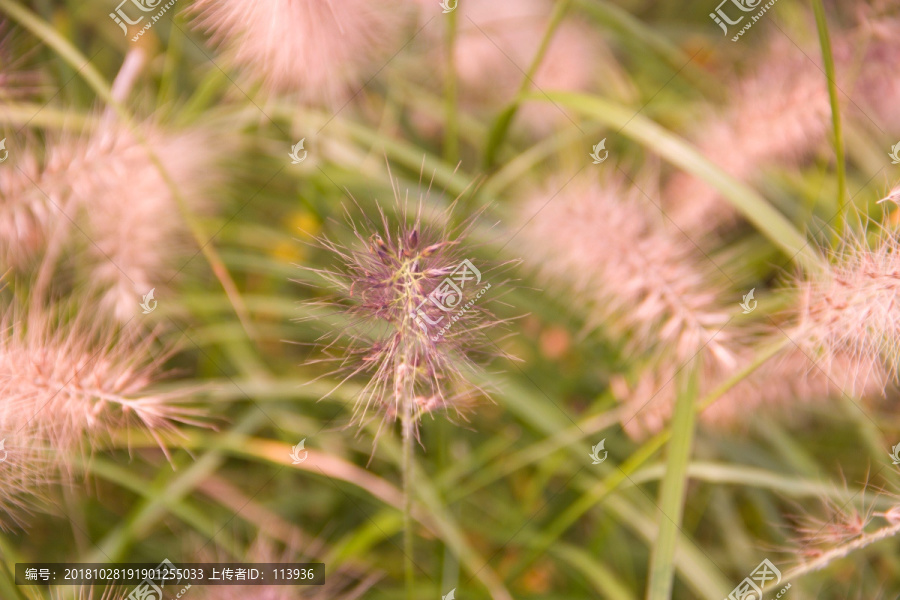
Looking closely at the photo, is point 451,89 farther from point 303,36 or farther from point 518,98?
point 303,36

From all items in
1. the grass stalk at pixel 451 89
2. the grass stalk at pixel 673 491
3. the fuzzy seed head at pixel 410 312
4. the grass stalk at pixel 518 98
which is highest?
the grass stalk at pixel 451 89

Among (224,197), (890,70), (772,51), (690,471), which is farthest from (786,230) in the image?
(224,197)

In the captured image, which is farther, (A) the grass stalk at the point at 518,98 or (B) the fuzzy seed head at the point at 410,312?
(A) the grass stalk at the point at 518,98

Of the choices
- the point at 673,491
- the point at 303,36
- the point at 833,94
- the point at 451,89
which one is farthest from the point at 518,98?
the point at 673,491

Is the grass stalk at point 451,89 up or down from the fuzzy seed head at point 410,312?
up

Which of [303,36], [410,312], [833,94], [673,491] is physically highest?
[303,36]

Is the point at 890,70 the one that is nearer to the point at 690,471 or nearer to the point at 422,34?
the point at 690,471

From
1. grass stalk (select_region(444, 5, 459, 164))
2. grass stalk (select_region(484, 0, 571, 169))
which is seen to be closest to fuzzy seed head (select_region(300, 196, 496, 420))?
A: grass stalk (select_region(484, 0, 571, 169))

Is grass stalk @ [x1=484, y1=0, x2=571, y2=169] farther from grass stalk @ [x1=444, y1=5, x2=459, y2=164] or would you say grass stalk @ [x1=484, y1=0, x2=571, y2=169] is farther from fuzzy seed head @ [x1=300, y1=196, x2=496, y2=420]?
fuzzy seed head @ [x1=300, y1=196, x2=496, y2=420]

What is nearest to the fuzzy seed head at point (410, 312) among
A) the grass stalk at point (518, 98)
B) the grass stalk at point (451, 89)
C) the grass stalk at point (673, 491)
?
the grass stalk at point (673, 491)
